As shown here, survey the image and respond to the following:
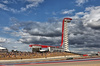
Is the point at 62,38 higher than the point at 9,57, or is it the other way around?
the point at 62,38

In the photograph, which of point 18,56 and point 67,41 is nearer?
point 18,56

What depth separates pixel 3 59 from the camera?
55.5 metres

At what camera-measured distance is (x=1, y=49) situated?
75500 millimetres

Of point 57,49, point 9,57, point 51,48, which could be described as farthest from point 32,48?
point 9,57

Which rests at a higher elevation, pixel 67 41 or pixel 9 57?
pixel 67 41

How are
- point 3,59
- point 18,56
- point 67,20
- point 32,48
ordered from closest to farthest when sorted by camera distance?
point 3,59
point 18,56
point 32,48
point 67,20

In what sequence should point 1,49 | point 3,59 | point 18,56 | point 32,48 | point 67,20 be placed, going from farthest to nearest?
point 67,20 < point 32,48 < point 1,49 < point 18,56 < point 3,59

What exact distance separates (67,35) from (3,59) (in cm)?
5716

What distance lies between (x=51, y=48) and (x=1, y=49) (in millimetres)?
34837

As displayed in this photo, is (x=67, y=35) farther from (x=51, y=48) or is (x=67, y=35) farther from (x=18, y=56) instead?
(x=18, y=56)

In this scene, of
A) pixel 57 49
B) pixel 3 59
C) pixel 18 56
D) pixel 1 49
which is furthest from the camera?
pixel 57 49

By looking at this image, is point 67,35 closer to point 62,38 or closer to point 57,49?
point 62,38

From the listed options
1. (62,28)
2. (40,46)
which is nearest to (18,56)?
(40,46)

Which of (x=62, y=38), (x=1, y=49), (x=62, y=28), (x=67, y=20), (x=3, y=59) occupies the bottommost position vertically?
(x=3, y=59)
